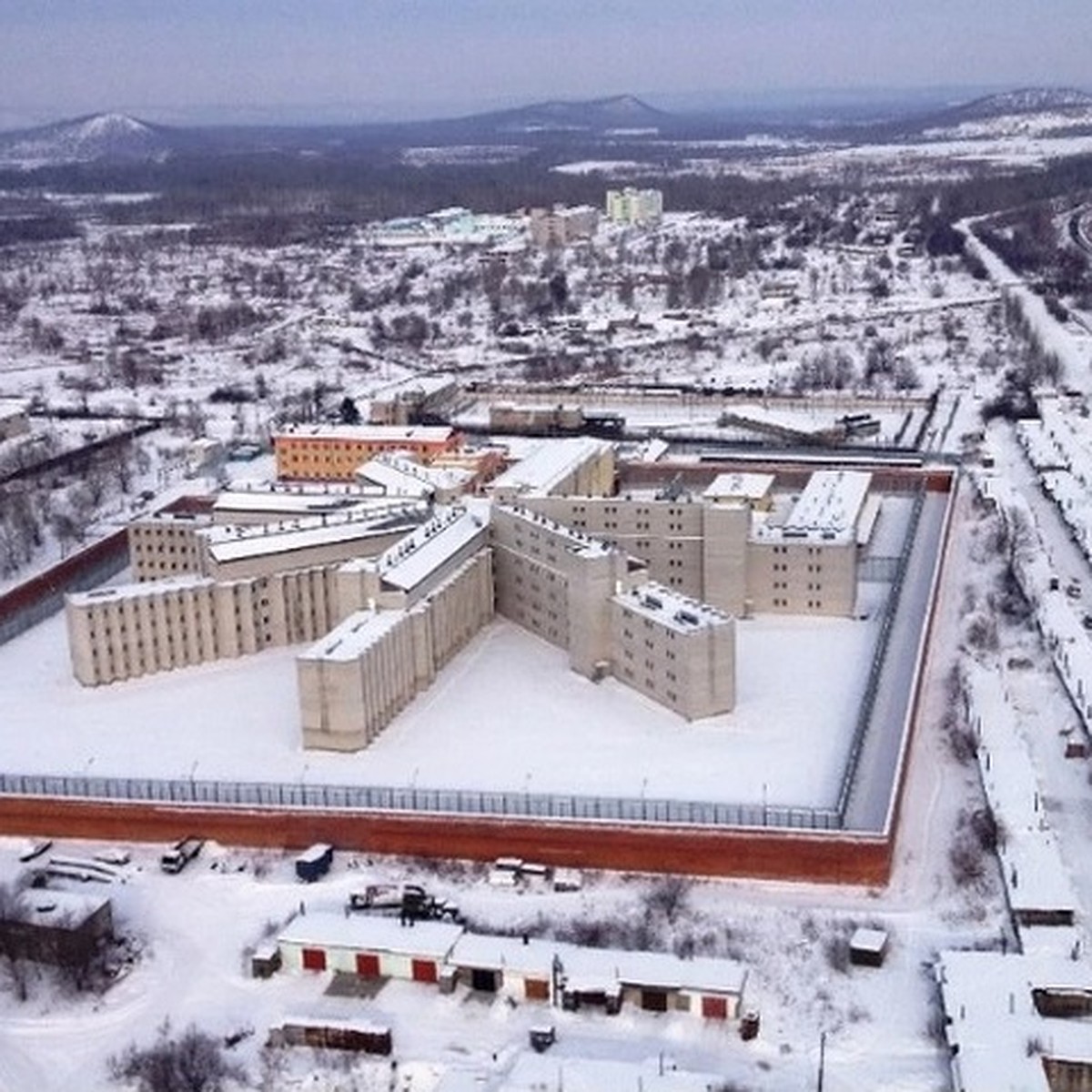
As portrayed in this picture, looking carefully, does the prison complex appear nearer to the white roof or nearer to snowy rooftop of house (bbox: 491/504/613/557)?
snowy rooftop of house (bbox: 491/504/613/557)

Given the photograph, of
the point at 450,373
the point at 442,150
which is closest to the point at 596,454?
the point at 450,373

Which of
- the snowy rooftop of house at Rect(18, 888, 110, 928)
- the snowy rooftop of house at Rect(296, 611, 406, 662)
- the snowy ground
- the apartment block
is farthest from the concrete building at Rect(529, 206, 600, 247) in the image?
the snowy rooftop of house at Rect(18, 888, 110, 928)

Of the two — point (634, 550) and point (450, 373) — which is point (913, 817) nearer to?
point (634, 550)

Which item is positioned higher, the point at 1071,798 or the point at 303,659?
the point at 303,659

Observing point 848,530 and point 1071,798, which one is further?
point 848,530

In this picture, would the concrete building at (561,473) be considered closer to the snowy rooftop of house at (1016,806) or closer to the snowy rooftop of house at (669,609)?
the snowy rooftop of house at (669,609)

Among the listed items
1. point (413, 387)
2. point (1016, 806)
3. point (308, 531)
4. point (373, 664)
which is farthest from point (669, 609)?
point (413, 387)
